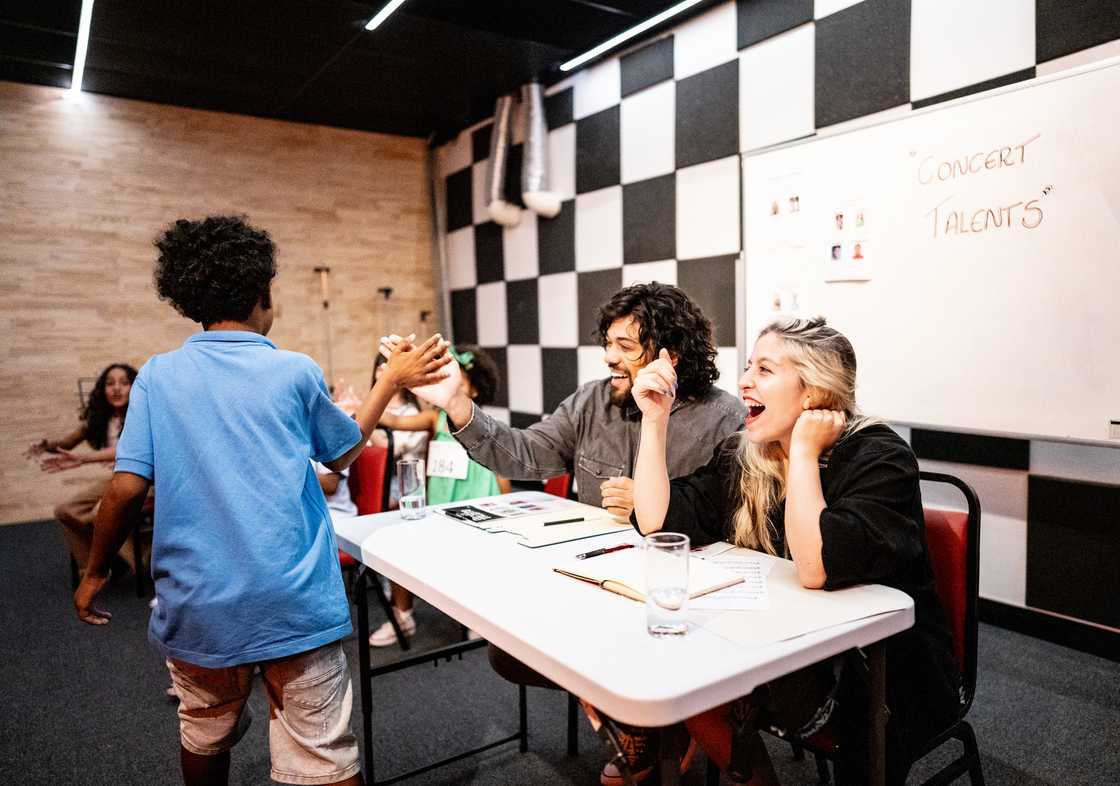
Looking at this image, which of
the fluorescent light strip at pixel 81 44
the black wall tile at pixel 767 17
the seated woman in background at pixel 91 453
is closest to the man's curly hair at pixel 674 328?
the black wall tile at pixel 767 17

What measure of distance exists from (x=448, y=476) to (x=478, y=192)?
321 centimetres

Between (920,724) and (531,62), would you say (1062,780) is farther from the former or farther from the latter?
(531,62)

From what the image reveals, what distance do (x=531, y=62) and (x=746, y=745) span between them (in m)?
3.96

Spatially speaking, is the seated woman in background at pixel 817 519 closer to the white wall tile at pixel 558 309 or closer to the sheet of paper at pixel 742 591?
the sheet of paper at pixel 742 591

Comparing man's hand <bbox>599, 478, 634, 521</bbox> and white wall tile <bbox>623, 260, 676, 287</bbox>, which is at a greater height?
white wall tile <bbox>623, 260, 676, 287</bbox>

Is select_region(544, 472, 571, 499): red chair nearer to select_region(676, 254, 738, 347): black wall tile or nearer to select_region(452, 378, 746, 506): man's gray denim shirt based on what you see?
select_region(452, 378, 746, 506): man's gray denim shirt

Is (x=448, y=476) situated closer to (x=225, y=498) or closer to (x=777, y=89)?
(x=225, y=498)

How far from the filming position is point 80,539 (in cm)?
350

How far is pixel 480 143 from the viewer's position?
17.6 feet

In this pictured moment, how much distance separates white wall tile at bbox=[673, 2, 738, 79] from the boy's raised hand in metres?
2.50

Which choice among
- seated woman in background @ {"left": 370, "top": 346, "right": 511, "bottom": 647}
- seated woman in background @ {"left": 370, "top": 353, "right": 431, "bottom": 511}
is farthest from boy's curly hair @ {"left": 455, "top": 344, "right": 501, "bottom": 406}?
seated woman in background @ {"left": 370, "top": 353, "right": 431, "bottom": 511}

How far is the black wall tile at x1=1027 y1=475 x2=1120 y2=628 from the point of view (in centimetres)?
245

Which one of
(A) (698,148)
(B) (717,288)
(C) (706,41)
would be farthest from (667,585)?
(C) (706,41)

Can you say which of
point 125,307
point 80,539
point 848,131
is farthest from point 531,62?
point 80,539
